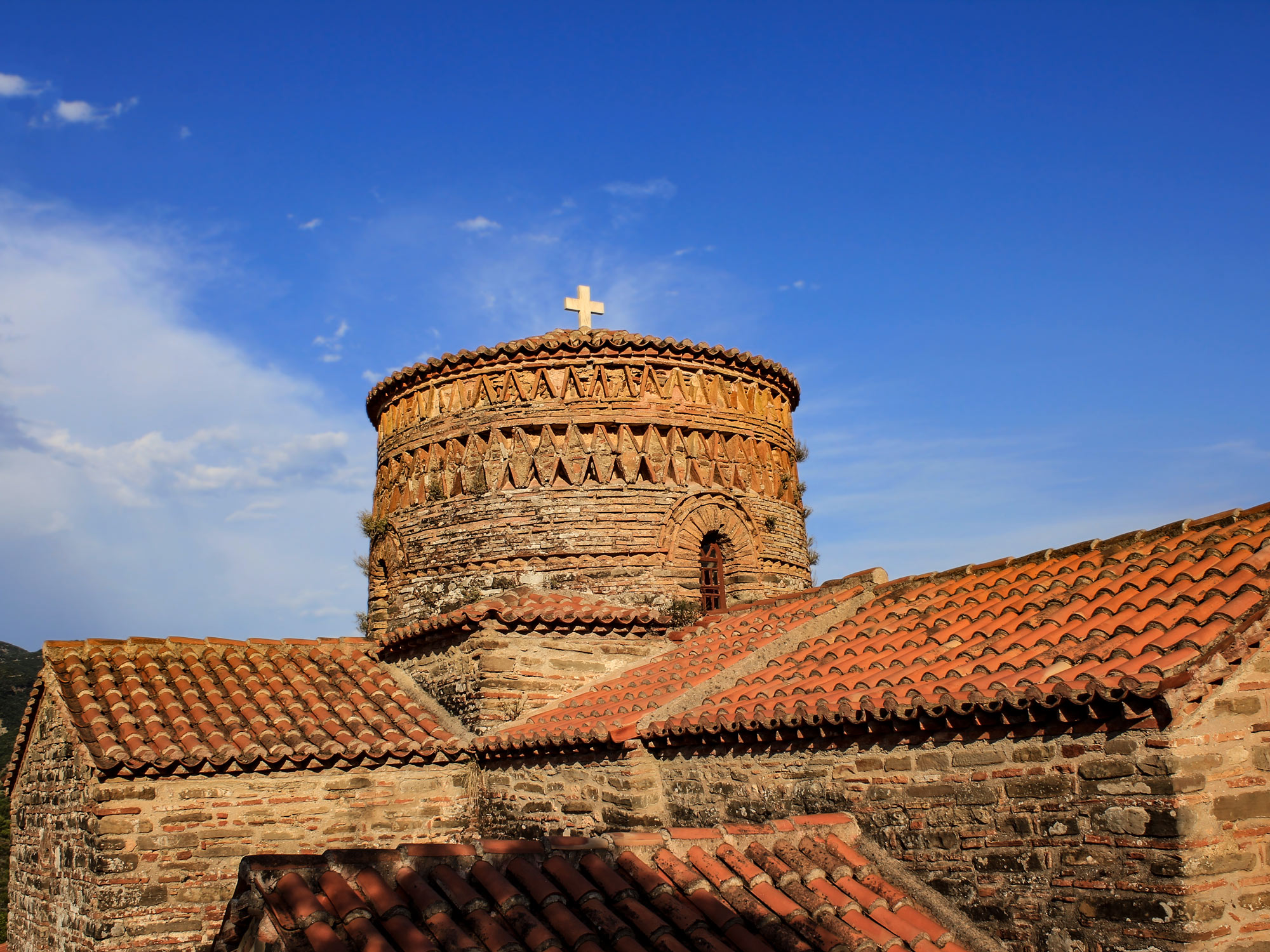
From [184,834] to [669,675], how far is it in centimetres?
465

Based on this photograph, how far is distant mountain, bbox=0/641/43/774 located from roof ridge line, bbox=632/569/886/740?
23534mm

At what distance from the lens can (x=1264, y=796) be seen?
4746 mm

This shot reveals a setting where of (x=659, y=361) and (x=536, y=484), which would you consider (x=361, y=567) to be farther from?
(x=659, y=361)

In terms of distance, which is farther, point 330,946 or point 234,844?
point 234,844

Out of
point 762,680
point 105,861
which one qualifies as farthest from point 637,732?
point 105,861

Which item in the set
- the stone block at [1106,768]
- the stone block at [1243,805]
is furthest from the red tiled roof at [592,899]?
the stone block at [1243,805]

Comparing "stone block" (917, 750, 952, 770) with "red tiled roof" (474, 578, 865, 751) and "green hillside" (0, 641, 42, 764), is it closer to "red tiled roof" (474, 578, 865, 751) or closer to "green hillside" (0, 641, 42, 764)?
"red tiled roof" (474, 578, 865, 751)

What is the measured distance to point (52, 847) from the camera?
894cm

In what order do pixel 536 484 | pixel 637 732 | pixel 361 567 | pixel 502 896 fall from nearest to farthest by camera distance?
pixel 502 896
pixel 637 732
pixel 536 484
pixel 361 567

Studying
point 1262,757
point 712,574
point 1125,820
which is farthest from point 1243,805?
point 712,574

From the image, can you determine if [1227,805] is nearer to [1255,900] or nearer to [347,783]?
[1255,900]

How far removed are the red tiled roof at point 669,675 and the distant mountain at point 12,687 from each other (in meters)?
21.9

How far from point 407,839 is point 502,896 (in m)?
4.95

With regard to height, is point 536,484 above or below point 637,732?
above
